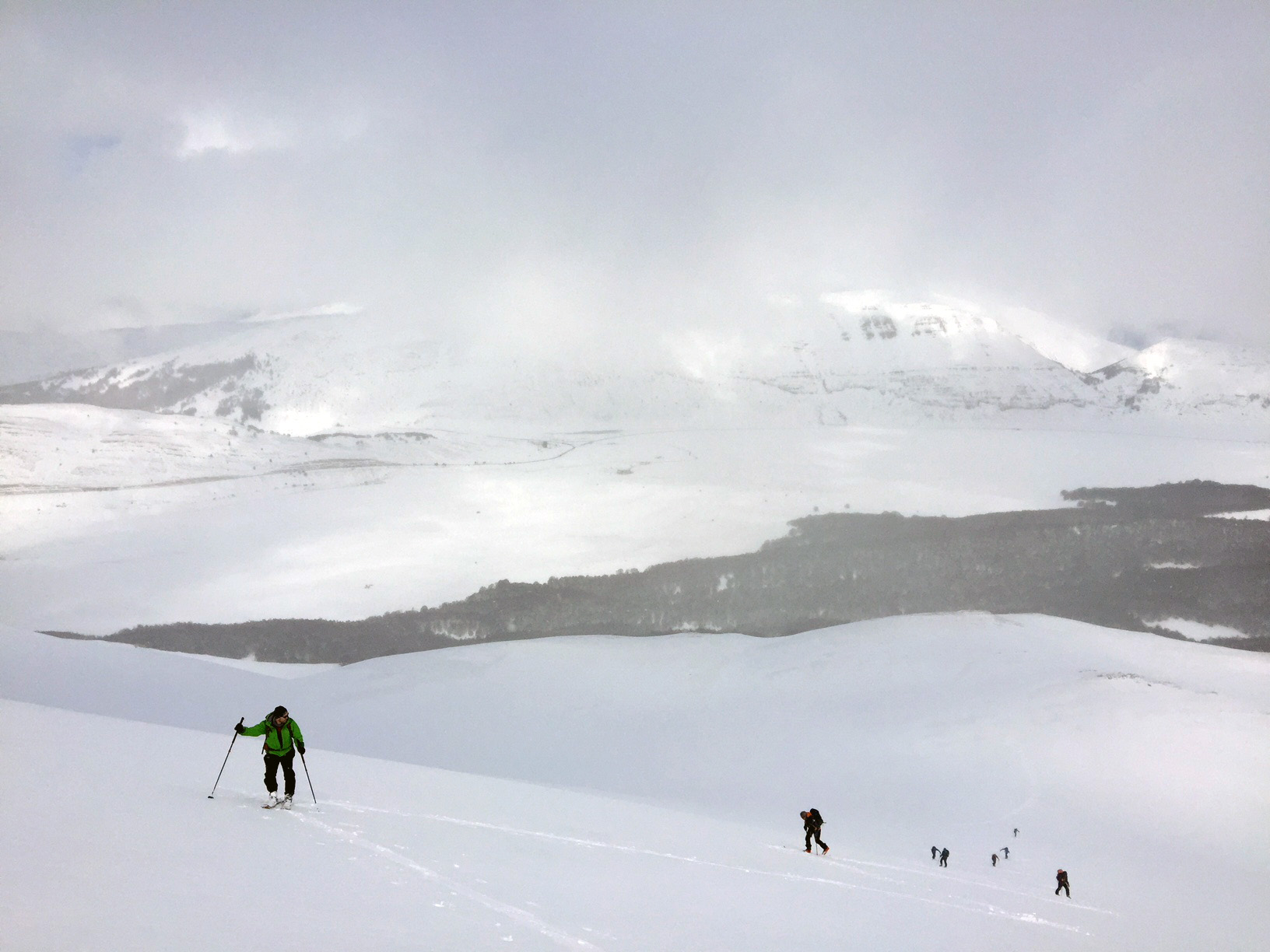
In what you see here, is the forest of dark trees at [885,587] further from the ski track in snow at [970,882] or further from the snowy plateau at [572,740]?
the ski track in snow at [970,882]

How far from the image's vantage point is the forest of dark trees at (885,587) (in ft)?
109

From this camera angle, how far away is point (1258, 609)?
40125mm

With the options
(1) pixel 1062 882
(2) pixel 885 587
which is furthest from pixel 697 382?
(1) pixel 1062 882

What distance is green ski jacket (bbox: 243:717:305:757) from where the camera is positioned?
8.39 meters

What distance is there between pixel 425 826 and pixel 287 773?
5.48 feet

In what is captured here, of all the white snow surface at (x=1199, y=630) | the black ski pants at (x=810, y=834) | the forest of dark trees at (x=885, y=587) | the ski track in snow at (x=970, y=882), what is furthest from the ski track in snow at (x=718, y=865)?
the white snow surface at (x=1199, y=630)

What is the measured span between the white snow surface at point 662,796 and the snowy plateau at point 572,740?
0.25 ft

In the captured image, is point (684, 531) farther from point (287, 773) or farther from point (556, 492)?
point (287, 773)

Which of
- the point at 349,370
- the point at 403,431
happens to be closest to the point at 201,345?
the point at 349,370

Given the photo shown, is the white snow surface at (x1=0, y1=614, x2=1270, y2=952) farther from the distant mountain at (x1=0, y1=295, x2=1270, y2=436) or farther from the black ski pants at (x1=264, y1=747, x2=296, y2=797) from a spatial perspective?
the distant mountain at (x1=0, y1=295, x2=1270, y2=436)

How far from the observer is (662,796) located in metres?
23.7

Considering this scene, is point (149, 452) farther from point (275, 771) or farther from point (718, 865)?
point (718, 865)

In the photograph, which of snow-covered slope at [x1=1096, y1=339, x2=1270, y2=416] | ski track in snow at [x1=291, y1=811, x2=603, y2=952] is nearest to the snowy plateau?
ski track in snow at [x1=291, y1=811, x2=603, y2=952]

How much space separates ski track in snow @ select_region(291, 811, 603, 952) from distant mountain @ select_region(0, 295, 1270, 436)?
5507 cm
